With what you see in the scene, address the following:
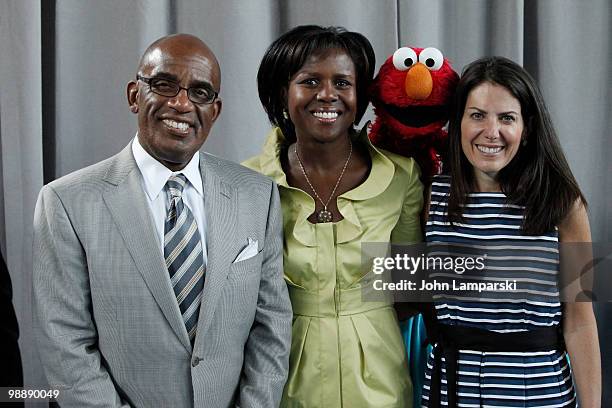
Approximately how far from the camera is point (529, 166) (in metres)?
1.57

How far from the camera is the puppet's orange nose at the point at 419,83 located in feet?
5.38

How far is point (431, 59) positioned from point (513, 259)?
1.58ft

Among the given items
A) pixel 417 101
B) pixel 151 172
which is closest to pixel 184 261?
pixel 151 172

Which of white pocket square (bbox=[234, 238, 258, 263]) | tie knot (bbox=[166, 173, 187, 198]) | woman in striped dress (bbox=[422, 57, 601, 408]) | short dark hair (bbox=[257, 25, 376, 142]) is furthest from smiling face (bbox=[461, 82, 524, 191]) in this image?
tie knot (bbox=[166, 173, 187, 198])

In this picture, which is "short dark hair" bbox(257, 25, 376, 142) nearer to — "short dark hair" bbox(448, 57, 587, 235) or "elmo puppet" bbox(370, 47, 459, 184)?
"elmo puppet" bbox(370, 47, 459, 184)

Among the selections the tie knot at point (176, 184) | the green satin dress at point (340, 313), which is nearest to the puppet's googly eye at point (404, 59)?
the green satin dress at point (340, 313)

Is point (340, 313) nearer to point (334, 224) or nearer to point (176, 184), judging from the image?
point (334, 224)

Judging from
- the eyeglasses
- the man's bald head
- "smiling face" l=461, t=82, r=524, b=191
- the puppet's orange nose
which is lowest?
"smiling face" l=461, t=82, r=524, b=191

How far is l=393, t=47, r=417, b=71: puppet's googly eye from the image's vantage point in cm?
168

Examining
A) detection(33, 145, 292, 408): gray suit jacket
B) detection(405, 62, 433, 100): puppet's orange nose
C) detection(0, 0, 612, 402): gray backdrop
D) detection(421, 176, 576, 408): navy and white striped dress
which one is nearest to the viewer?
detection(33, 145, 292, 408): gray suit jacket

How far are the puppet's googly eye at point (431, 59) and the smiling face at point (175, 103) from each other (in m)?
0.52

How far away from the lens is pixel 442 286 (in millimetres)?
1629

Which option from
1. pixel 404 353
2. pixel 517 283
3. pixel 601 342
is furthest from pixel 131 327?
pixel 601 342

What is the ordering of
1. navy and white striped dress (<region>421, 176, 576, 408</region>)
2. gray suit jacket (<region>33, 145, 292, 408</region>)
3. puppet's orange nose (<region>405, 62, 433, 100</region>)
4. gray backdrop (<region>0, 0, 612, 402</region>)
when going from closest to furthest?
gray suit jacket (<region>33, 145, 292, 408</region>) → navy and white striped dress (<region>421, 176, 576, 408</region>) → puppet's orange nose (<region>405, 62, 433, 100</region>) → gray backdrop (<region>0, 0, 612, 402</region>)
